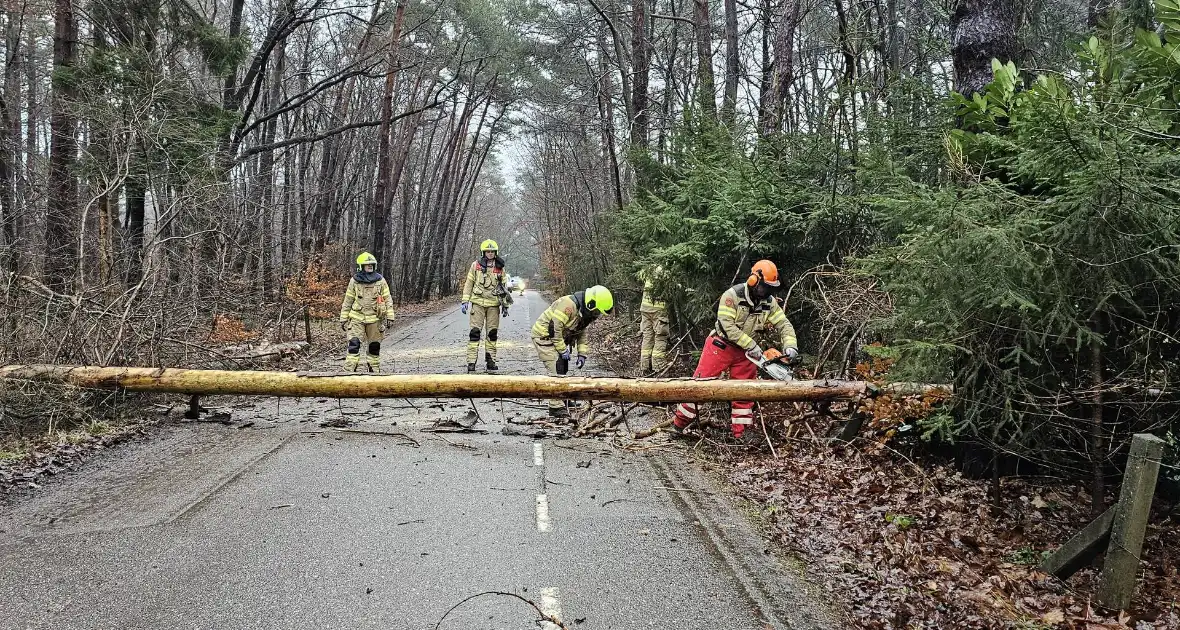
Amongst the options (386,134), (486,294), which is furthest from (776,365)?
(386,134)

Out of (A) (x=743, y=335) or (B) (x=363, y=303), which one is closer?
(A) (x=743, y=335)

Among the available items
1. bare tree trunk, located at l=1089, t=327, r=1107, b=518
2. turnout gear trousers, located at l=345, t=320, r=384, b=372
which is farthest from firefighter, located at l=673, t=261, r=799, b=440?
turnout gear trousers, located at l=345, t=320, r=384, b=372

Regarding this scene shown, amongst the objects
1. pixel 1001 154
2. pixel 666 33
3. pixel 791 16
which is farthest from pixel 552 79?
pixel 1001 154

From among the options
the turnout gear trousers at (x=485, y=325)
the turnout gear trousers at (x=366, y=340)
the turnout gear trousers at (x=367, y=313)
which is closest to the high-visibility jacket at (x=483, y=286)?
the turnout gear trousers at (x=485, y=325)

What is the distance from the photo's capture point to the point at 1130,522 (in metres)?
3.81

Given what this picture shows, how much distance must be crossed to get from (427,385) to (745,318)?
3.52 meters

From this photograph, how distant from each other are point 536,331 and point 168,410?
15.1 ft

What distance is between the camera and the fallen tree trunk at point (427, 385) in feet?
23.4

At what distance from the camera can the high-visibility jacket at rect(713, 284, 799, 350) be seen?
7.93 metres

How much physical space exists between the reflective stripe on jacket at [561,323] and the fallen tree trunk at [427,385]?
2.57 meters

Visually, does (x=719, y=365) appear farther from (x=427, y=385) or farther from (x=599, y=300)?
(x=427, y=385)

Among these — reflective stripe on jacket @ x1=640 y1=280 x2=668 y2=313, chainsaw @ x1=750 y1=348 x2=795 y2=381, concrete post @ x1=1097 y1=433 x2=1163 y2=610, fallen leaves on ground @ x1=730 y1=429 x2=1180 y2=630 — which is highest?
reflective stripe on jacket @ x1=640 y1=280 x2=668 y2=313

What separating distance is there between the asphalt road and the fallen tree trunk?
56 cm

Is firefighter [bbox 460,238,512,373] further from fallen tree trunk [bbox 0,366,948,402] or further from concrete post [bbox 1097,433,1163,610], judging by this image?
concrete post [bbox 1097,433,1163,610]
